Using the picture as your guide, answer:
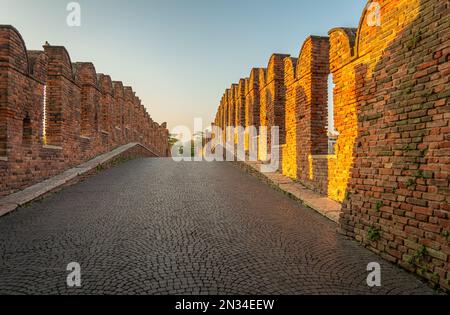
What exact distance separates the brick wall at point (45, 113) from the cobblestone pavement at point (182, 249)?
1.45 meters

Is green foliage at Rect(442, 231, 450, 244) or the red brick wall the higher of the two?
the red brick wall

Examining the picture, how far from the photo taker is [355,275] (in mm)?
3725

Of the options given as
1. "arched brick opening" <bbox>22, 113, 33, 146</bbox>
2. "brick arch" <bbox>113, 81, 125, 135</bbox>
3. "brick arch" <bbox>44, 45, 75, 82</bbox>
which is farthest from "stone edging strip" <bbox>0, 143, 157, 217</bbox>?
"brick arch" <bbox>113, 81, 125, 135</bbox>

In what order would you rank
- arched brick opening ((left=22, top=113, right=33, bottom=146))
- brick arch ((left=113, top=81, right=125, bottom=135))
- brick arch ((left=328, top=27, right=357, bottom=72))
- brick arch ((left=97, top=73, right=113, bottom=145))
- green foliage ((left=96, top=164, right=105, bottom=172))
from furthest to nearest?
brick arch ((left=113, top=81, right=125, bottom=135)), brick arch ((left=97, top=73, right=113, bottom=145)), green foliage ((left=96, top=164, right=105, bottom=172)), arched brick opening ((left=22, top=113, right=33, bottom=146)), brick arch ((left=328, top=27, right=357, bottom=72))

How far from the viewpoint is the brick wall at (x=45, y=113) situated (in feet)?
26.0

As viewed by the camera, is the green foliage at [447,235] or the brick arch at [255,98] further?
the brick arch at [255,98]

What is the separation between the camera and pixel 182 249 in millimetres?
4523

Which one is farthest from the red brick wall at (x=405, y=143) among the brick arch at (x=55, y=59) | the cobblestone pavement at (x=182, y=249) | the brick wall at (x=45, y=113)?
the brick arch at (x=55, y=59)

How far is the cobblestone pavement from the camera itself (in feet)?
11.2

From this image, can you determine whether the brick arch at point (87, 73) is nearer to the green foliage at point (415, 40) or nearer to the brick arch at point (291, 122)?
the brick arch at point (291, 122)

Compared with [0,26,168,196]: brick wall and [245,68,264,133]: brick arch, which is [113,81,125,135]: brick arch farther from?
[245,68,264,133]: brick arch

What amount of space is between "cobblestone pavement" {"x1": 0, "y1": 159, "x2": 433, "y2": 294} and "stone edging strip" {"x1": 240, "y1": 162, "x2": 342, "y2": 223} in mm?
236

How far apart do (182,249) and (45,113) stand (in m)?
8.82

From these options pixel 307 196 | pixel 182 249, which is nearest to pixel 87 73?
pixel 307 196
